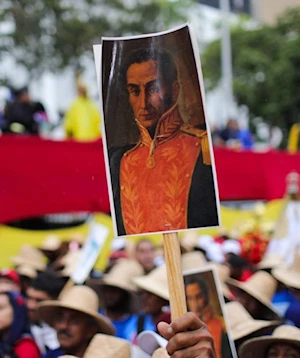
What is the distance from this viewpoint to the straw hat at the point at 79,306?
16.2 ft

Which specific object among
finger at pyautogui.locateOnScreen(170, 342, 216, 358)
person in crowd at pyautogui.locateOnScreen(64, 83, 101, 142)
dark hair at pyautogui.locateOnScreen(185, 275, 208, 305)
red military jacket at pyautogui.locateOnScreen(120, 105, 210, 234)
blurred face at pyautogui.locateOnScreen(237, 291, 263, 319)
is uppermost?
Result: person in crowd at pyautogui.locateOnScreen(64, 83, 101, 142)

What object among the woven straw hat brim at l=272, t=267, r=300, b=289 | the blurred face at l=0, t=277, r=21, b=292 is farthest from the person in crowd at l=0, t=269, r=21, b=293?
the woven straw hat brim at l=272, t=267, r=300, b=289

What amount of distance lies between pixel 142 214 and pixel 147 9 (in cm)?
2707

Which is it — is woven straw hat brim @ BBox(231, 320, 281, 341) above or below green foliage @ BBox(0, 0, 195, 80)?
below

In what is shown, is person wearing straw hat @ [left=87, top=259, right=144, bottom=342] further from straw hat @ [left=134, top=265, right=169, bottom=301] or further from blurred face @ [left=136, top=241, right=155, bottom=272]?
blurred face @ [left=136, top=241, right=155, bottom=272]

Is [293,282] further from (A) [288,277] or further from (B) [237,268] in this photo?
(B) [237,268]

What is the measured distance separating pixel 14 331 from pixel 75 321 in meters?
0.39

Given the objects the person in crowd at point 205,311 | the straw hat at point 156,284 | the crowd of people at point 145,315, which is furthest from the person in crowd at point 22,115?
the person in crowd at point 205,311

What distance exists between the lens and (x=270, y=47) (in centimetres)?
2472

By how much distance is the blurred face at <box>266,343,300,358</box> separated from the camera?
403 centimetres

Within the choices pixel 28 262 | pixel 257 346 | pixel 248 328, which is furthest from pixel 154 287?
pixel 28 262

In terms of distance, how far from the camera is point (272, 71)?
78.3 feet

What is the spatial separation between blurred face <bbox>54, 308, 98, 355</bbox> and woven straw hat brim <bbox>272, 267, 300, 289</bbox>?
1122mm

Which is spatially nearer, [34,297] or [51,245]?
[34,297]
